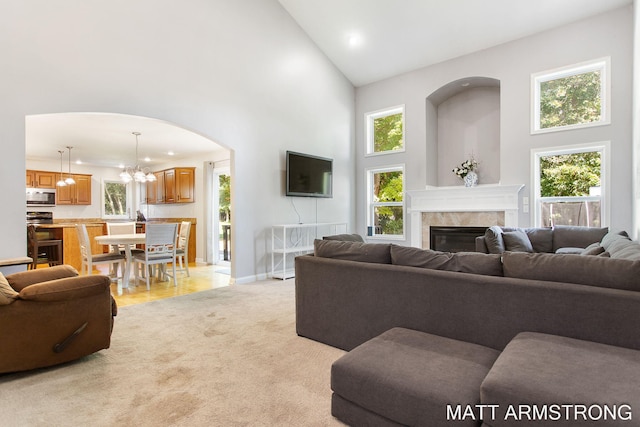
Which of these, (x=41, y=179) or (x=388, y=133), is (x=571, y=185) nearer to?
(x=388, y=133)

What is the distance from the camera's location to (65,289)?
7.30 feet

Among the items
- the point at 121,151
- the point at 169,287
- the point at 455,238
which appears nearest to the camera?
the point at 169,287

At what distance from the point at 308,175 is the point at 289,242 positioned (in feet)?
4.00

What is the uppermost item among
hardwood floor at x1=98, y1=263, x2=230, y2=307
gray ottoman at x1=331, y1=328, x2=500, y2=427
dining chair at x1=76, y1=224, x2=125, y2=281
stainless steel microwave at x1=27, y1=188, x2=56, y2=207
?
stainless steel microwave at x1=27, y1=188, x2=56, y2=207

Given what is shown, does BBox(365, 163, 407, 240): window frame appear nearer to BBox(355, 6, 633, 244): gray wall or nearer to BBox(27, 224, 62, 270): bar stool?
BBox(355, 6, 633, 244): gray wall

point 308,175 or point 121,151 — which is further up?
point 121,151

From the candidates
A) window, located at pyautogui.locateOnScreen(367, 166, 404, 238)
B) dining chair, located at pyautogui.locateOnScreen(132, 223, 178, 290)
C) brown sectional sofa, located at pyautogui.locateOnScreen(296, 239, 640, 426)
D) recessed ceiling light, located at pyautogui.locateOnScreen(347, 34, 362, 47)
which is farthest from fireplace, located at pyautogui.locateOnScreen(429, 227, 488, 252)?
dining chair, located at pyautogui.locateOnScreen(132, 223, 178, 290)

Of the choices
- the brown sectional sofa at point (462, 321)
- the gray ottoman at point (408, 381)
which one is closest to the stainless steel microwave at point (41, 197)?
the brown sectional sofa at point (462, 321)

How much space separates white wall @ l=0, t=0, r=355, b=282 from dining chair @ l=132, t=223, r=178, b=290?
3.33 ft

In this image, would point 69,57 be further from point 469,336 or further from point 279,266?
point 469,336

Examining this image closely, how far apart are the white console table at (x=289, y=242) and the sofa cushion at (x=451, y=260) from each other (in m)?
2.99

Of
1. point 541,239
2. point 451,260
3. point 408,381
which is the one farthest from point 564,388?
point 541,239

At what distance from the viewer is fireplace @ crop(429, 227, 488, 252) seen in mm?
5898

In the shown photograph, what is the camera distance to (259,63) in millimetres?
5301
